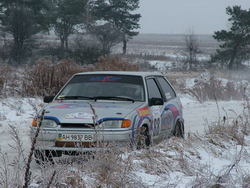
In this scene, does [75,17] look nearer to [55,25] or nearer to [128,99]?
[55,25]

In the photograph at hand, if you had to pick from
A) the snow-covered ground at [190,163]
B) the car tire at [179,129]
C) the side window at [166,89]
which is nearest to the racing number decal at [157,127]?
the snow-covered ground at [190,163]

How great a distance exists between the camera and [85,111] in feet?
24.1

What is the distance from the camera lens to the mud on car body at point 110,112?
7059 millimetres

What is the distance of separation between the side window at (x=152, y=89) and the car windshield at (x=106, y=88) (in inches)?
7.9

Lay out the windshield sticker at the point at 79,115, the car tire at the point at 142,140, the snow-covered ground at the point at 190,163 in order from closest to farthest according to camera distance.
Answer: the snow-covered ground at the point at 190,163 < the car tire at the point at 142,140 < the windshield sticker at the point at 79,115

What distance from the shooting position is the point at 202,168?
18.8 feet


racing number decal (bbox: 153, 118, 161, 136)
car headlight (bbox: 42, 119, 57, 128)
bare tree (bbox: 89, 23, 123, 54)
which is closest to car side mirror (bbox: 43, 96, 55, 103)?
car headlight (bbox: 42, 119, 57, 128)

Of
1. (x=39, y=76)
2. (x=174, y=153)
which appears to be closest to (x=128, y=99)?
(x=174, y=153)

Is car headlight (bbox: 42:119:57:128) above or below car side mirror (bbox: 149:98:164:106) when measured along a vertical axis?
below

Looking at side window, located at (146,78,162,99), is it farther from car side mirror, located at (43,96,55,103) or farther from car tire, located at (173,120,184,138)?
car side mirror, located at (43,96,55,103)

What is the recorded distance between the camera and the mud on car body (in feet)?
23.2

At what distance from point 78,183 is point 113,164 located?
452 mm

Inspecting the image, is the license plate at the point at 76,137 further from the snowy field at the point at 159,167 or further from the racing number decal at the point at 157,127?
the racing number decal at the point at 157,127

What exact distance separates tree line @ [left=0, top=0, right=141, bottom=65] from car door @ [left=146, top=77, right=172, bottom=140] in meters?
32.4
